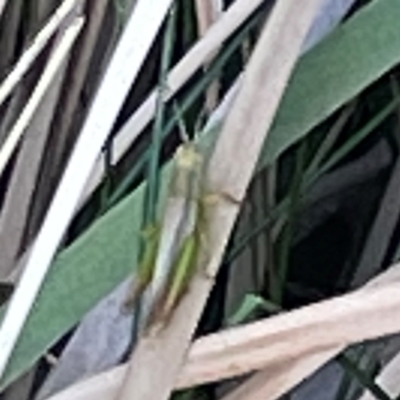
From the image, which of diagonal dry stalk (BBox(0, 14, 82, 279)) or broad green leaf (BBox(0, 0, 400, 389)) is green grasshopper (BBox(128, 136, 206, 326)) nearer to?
broad green leaf (BBox(0, 0, 400, 389))

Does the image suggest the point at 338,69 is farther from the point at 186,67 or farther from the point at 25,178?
the point at 25,178

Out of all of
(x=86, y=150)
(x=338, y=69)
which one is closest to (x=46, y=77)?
(x=86, y=150)

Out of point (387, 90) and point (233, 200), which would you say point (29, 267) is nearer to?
point (233, 200)

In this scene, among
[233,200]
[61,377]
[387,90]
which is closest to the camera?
[233,200]

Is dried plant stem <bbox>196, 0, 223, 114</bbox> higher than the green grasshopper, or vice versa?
dried plant stem <bbox>196, 0, 223, 114</bbox>

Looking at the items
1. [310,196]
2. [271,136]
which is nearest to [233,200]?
[271,136]

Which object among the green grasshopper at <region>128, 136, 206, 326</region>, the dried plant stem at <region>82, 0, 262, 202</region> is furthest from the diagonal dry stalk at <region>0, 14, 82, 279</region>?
the green grasshopper at <region>128, 136, 206, 326</region>

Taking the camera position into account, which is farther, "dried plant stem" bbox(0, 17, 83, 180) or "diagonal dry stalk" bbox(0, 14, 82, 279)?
"diagonal dry stalk" bbox(0, 14, 82, 279)
